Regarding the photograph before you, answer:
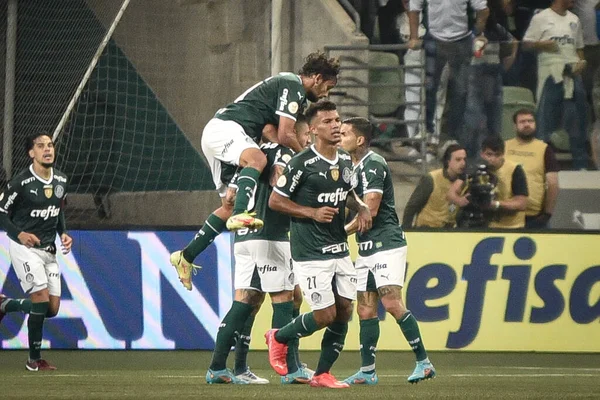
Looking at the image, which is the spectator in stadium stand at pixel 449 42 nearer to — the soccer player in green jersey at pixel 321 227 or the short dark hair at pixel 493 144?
the short dark hair at pixel 493 144

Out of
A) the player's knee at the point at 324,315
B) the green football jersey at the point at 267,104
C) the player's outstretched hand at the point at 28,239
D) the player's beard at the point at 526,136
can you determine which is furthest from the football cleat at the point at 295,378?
the player's beard at the point at 526,136

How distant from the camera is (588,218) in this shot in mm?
11883

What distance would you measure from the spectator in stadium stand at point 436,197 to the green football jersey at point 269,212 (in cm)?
399

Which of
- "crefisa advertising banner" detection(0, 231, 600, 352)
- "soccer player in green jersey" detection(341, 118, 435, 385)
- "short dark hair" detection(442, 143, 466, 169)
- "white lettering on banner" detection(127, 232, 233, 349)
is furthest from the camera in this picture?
"short dark hair" detection(442, 143, 466, 169)

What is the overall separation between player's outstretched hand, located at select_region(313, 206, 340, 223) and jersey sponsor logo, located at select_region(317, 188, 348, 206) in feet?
0.41

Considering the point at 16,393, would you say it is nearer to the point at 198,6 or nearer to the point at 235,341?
the point at 235,341

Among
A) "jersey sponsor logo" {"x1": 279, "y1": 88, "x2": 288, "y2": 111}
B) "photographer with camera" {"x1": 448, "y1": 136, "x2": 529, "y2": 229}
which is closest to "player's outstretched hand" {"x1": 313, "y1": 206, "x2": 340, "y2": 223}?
"jersey sponsor logo" {"x1": 279, "y1": 88, "x2": 288, "y2": 111}

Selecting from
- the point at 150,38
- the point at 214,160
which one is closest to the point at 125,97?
the point at 150,38

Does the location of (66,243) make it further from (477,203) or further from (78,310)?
(477,203)

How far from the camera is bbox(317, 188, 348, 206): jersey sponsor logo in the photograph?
23.2 ft

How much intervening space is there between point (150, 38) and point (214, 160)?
20.4 feet

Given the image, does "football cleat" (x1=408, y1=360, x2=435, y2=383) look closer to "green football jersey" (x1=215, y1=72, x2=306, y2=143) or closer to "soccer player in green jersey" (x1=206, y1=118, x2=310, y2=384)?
"soccer player in green jersey" (x1=206, y1=118, x2=310, y2=384)

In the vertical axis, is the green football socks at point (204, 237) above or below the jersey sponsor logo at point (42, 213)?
above

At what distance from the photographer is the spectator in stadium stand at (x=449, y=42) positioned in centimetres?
1257
